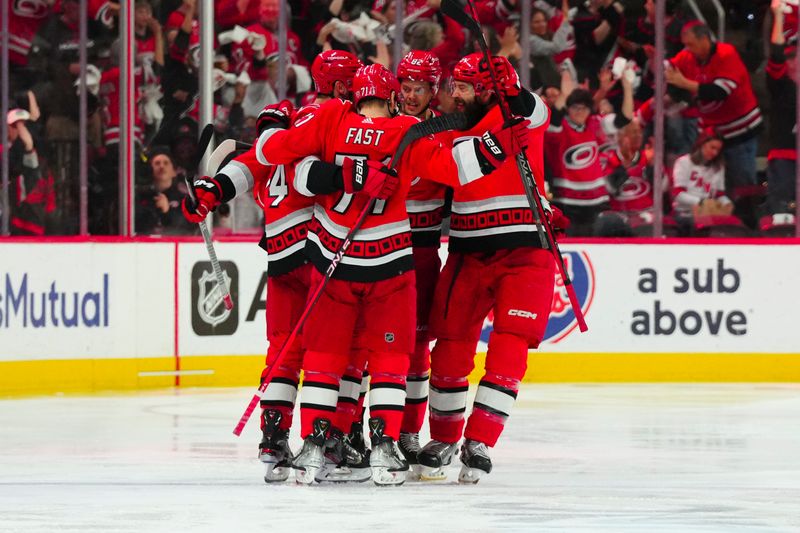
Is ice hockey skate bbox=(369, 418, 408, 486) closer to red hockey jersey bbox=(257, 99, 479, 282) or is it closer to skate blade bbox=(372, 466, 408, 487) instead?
skate blade bbox=(372, 466, 408, 487)

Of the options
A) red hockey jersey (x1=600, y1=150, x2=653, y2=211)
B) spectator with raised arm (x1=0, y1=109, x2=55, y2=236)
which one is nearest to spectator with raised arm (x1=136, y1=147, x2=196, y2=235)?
spectator with raised arm (x1=0, y1=109, x2=55, y2=236)

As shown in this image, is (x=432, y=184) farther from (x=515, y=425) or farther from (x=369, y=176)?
(x=515, y=425)

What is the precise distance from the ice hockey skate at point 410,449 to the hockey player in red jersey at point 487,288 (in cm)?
6

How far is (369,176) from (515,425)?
7.81 feet

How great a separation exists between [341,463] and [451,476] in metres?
0.39

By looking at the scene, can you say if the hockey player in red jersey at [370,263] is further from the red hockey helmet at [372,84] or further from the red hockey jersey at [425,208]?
the red hockey jersey at [425,208]

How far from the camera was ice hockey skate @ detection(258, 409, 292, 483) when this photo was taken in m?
4.97

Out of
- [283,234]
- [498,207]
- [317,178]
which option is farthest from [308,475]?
[498,207]

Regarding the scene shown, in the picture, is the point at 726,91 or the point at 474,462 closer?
the point at 474,462

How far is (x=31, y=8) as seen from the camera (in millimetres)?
9719

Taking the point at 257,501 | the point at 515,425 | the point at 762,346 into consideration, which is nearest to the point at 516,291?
the point at 257,501

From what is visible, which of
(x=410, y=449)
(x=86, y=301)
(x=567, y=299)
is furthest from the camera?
(x=567, y=299)

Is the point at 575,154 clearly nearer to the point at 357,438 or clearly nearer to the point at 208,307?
the point at 208,307

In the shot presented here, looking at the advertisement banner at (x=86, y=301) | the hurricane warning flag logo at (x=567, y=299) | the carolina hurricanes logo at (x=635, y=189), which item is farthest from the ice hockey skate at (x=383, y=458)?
the carolina hurricanes logo at (x=635, y=189)
